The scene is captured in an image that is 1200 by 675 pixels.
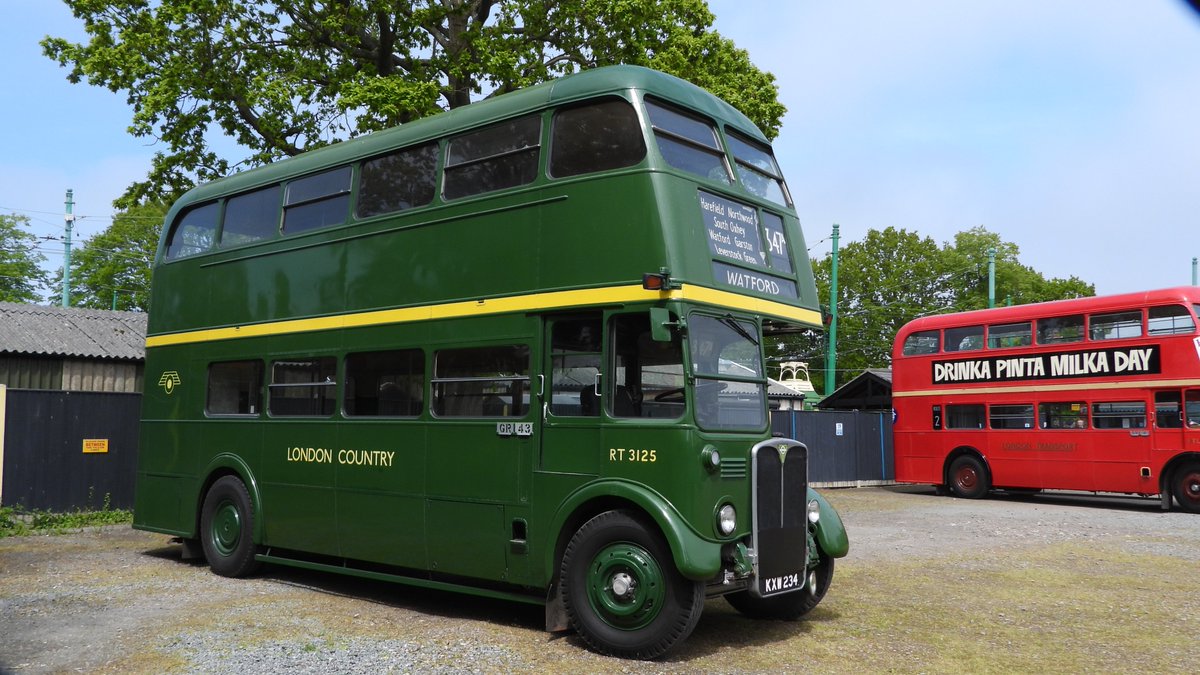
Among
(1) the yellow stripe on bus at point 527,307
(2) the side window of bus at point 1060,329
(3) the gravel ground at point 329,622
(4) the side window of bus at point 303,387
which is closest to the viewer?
(3) the gravel ground at point 329,622

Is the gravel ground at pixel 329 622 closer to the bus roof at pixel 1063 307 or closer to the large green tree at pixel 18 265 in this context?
the bus roof at pixel 1063 307

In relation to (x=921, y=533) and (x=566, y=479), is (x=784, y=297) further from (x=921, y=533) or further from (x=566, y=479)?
(x=921, y=533)

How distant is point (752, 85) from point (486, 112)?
39.8ft

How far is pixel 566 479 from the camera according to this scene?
302 inches

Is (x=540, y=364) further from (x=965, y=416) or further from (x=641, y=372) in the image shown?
(x=965, y=416)

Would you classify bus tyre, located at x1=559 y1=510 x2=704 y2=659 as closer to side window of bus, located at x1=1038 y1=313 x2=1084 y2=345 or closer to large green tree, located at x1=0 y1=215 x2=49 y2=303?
side window of bus, located at x1=1038 y1=313 x2=1084 y2=345

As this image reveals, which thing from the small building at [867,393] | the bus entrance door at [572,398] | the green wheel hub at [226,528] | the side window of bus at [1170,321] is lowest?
the green wheel hub at [226,528]

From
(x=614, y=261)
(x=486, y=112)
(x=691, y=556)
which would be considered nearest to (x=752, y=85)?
(x=486, y=112)

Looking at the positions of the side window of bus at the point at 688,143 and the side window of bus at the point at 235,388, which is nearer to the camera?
the side window of bus at the point at 688,143

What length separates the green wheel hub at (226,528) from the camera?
1061 centimetres

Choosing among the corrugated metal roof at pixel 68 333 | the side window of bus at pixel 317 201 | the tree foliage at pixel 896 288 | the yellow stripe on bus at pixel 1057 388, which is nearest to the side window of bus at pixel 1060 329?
the yellow stripe on bus at pixel 1057 388

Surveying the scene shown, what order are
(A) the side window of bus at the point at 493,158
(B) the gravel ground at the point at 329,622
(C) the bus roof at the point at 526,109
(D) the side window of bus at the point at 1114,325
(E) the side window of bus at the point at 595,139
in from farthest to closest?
(D) the side window of bus at the point at 1114,325 → (A) the side window of bus at the point at 493,158 → (C) the bus roof at the point at 526,109 → (E) the side window of bus at the point at 595,139 → (B) the gravel ground at the point at 329,622

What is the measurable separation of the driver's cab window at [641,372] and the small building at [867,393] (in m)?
24.7

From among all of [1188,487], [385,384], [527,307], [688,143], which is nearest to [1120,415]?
[1188,487]
